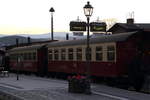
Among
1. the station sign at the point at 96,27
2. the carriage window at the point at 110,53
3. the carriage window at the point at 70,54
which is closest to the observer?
the station sign at the point at 96,27

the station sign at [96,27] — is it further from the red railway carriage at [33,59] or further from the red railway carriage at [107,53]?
the red railway carriage at [33,59]

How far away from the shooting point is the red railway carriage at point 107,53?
24656mm

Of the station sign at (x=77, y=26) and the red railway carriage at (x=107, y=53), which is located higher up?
the station sign at (x=77, y=26)

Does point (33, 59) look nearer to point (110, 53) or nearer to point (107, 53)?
point (107, 53)

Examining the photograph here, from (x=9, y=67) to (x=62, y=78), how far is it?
1931 cm

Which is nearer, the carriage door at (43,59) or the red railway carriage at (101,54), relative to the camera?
the red railway carriage at (101,54)

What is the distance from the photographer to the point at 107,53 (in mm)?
25984

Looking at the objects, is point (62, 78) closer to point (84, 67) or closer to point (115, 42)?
point (84, 67)

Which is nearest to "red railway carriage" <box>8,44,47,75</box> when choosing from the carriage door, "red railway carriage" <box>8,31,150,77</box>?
the carriage door

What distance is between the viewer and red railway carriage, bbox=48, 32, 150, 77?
24.7 meters

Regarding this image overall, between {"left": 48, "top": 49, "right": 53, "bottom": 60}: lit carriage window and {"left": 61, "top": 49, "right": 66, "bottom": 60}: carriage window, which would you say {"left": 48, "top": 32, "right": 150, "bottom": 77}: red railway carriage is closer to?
{"left": 61, "top": 49, "right": 66, "bottom": 60}: carriage window

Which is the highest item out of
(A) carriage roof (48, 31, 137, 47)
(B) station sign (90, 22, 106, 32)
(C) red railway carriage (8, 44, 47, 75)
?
(B) station sign (90, 22, 106, 32)

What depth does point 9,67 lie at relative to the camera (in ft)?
176

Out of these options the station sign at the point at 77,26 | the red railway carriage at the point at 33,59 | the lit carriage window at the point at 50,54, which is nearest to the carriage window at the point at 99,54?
the station sign at the point at 77,26
